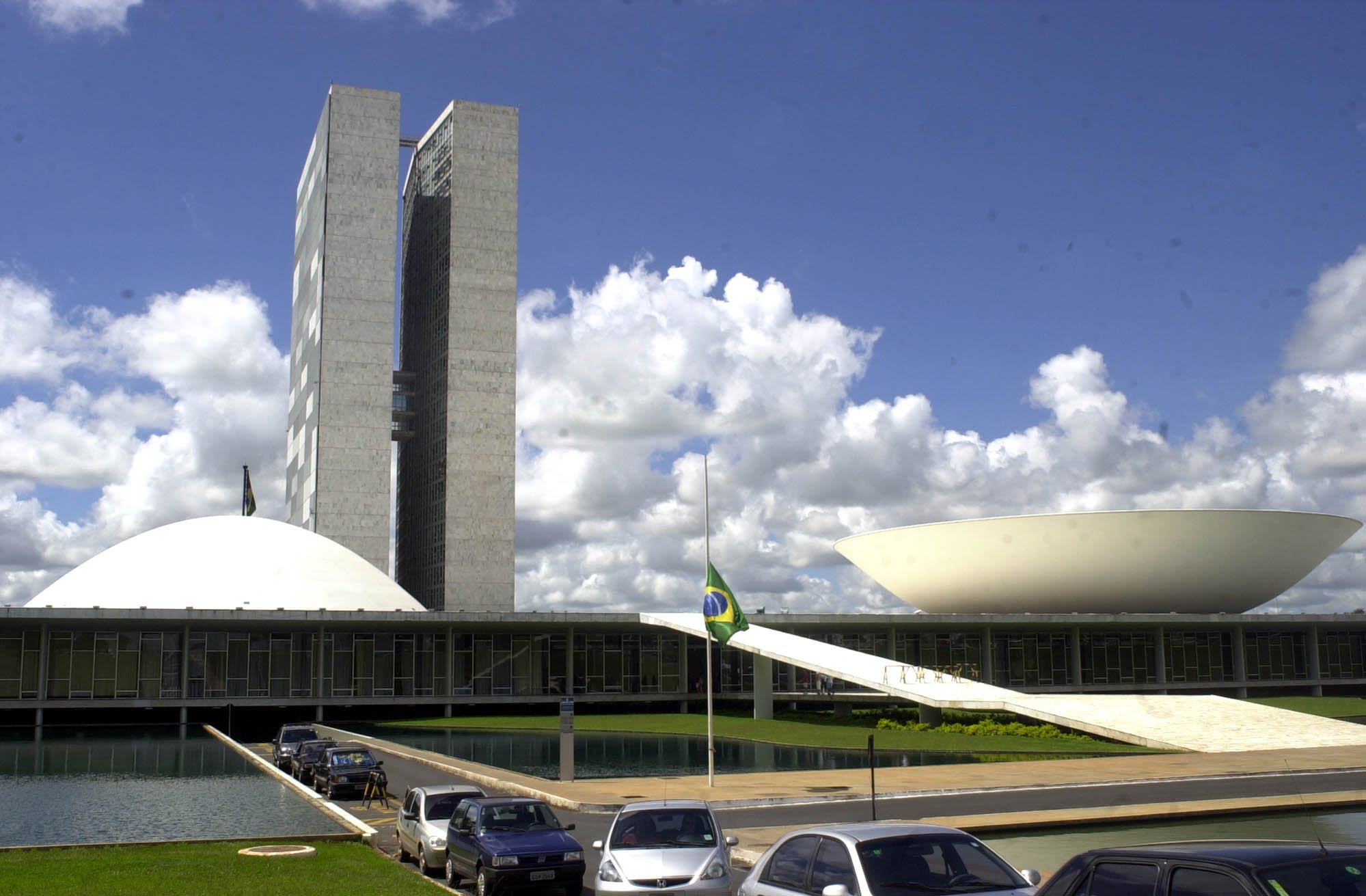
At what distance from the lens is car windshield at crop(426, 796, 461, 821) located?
17.3 meters

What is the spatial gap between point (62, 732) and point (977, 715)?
35.7 m

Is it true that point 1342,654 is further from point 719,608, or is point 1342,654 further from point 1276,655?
point 719,608

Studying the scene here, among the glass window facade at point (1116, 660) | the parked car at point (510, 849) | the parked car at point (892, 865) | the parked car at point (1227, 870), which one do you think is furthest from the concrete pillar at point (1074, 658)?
the parked car at point (1227, 870)

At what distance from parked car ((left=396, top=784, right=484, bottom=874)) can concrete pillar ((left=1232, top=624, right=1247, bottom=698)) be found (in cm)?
5931

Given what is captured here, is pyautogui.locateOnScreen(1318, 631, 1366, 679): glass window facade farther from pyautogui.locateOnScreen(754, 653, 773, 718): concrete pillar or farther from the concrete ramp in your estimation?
pyautogui.locateOnScreen(754, 653, 773, 718): concrete pillar

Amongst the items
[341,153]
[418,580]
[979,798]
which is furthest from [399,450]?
[979,798]

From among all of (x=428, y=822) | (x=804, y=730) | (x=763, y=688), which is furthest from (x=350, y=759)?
(x=763, y=688)

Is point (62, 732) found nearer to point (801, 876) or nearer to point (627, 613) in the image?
point (627, 613)

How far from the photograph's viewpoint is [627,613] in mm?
57062

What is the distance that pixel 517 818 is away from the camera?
51.2ft

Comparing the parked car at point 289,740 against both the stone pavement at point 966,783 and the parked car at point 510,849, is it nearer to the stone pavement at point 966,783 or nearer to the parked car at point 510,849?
the stone pavement at point 966,783

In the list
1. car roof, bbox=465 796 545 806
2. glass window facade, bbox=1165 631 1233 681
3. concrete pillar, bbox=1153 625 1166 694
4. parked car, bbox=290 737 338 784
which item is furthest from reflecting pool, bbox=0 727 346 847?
glass window facade, bbox=1165 631 1233 681

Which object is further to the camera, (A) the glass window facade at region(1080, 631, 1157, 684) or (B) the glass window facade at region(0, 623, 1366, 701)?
(A) the glass window facade at region(1080, 631, 1157, 684)

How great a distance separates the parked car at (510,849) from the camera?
46.9 feet
